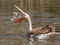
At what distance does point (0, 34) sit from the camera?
1305 cm

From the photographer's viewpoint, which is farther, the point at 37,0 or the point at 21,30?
the point at 37,0

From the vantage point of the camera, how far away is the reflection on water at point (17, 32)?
39.1ft

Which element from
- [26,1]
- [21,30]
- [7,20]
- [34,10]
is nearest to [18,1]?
[26,1]

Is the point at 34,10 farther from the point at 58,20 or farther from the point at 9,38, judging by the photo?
the point at 9,38

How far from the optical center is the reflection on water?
11.9 m

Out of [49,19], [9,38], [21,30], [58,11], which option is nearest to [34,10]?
[58,11]

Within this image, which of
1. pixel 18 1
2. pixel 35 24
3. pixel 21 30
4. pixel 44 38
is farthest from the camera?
pixel 18 1

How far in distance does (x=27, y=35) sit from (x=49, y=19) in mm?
2966

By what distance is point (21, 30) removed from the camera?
1362 cm

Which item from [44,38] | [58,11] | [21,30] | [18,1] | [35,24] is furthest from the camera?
[18,1]

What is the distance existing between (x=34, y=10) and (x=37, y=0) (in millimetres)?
4563

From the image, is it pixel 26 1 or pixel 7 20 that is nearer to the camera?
pixel 7 20

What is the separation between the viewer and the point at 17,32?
13.3m

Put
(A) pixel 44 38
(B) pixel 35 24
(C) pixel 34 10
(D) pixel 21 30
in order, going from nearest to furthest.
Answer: (A) pixel 44 38 < (D) pixel 21 30 < (B) pixel 35 24 < (C) pixel 34 10
